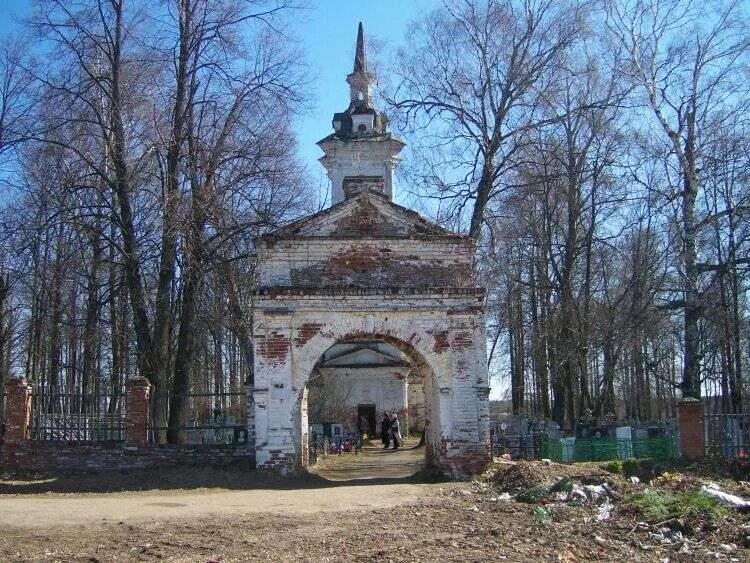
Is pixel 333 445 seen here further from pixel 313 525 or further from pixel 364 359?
pixel 313 525

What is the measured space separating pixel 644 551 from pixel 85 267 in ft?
55.2

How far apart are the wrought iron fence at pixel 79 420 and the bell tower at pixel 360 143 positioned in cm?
1513

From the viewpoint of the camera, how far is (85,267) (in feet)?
73.5

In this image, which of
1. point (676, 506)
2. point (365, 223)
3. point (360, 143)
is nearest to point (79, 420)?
point (365, 223)

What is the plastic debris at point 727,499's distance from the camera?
1263 cm

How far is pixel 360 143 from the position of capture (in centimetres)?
3180

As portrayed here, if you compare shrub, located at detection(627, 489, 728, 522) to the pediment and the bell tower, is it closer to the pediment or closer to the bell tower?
the bell tower

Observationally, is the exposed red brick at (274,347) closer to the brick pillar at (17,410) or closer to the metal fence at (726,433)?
the brick pillar at (17,410)

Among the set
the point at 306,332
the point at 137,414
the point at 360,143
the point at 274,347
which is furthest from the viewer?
the point at 360,143

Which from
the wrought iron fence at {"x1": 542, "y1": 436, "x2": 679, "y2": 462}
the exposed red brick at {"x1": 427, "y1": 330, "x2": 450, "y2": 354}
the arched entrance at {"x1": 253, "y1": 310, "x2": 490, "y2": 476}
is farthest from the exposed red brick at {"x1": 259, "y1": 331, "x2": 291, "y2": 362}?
the wrought iron fence at {"x1": 542, "y1": 436, "x2": 679, "y2": 462}

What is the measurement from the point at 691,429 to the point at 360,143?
17.6 m

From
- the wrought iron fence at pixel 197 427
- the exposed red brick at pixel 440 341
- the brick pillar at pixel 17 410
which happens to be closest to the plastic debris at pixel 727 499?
the exposed red brick at pixel 440 341

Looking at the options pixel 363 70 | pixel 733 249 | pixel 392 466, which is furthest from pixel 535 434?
pixel 363 70

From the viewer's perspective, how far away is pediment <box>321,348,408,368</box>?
3959 cm
